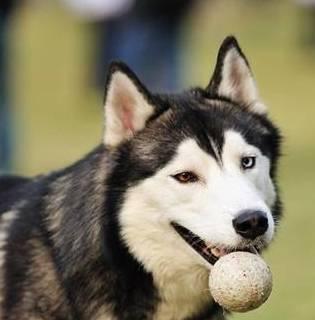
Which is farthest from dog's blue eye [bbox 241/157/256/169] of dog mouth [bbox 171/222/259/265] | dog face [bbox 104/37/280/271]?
dog mouth [bbox 171/222/259/265]

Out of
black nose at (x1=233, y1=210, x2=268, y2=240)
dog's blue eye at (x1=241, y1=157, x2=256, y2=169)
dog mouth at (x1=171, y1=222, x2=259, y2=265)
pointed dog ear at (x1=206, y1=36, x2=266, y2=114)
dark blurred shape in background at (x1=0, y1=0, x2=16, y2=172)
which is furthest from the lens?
dark blurred shape in background at (x1=0, y1=0, x2=16, y2=172)

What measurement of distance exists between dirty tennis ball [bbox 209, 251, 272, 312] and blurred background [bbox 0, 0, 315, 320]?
877 mm

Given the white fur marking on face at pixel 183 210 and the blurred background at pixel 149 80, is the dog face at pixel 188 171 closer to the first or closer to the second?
the white fur marking on face at pixel 183 210

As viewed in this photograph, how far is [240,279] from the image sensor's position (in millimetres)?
4891

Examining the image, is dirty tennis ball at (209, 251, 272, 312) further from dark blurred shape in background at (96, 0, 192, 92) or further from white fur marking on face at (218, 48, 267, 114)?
dark blurred shape in background at (96, 0, 192, 92)

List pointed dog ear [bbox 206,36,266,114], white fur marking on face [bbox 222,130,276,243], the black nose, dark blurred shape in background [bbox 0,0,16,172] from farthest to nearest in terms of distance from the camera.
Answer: dark blurred shape in background [bbox 0,0,16,172] → pointed dog ear [bbox 206,36,266,114] → white fur marking on face [bbox 222,130,276,243] → the black nose

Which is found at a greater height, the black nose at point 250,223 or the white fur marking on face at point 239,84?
the white fur marking on face at point 239,84

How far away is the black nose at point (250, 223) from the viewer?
15.6 ft

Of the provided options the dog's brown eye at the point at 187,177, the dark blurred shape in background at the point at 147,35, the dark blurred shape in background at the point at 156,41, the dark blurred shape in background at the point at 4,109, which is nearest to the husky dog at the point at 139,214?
the dog's brown eye at the point at 187,177

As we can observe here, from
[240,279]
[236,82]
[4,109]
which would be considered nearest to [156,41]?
[4,109]

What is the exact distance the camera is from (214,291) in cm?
498

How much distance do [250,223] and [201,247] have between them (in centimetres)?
35

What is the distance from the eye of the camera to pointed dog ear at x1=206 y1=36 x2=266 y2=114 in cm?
547

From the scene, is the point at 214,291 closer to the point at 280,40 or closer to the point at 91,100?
the point at 91,100
